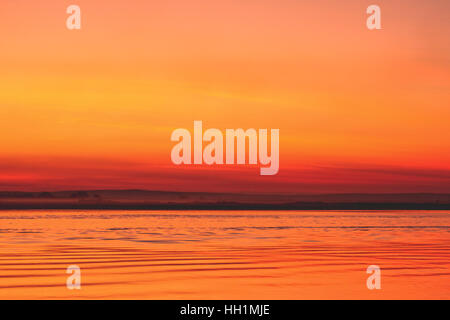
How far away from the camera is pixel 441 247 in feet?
122

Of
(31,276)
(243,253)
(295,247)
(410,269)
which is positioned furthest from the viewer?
(295,247)

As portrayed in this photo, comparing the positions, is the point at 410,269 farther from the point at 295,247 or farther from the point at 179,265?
the point at 295,247

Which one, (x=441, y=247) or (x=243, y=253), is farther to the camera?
(x=441, y=247)

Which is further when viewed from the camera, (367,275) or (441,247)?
(441,247)
